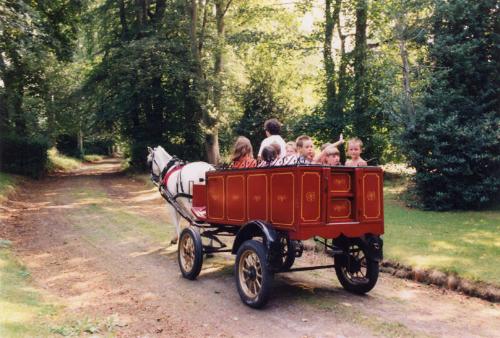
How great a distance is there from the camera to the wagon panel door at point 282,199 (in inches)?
236

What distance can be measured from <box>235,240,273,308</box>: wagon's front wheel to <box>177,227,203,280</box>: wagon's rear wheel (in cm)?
109

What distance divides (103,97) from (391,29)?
17.7 m

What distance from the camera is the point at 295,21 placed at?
2831 centimetres

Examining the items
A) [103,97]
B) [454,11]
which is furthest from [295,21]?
[454,11]

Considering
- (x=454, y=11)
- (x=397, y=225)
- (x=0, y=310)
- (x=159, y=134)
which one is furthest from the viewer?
(x=159, y=134)

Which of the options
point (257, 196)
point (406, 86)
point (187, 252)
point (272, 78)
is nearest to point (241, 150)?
point (257, 196)

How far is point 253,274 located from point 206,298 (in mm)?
938

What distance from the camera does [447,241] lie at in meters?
9.77

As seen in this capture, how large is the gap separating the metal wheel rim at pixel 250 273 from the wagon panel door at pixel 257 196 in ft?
1.80

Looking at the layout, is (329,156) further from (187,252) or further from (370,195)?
(187,252)

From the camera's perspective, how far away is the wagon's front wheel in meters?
6.04

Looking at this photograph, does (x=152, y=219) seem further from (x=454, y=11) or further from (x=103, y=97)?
(x=103, y=97)

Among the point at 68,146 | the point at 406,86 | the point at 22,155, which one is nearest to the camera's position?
the point at 406,86

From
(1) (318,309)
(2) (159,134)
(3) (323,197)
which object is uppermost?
(2) (159,134)
